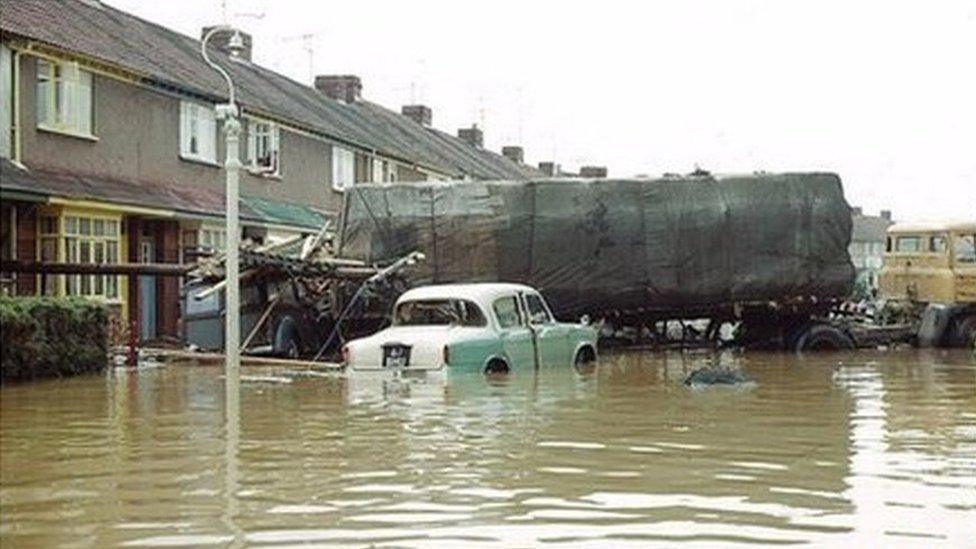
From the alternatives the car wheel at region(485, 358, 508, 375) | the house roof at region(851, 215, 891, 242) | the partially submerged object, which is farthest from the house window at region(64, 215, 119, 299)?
the house roof at region(851, 215, 891, 242)

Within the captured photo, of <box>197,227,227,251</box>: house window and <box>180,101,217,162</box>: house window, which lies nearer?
<box>197,227,227,251</box>: house window

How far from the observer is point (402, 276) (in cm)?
2472

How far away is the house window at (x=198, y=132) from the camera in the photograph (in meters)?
30.2

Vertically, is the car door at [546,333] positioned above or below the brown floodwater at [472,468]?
above

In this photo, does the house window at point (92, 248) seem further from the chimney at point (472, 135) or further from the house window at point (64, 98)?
the chimney at point (472, 135)

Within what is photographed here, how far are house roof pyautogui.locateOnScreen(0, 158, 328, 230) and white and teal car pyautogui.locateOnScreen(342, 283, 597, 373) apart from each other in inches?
211

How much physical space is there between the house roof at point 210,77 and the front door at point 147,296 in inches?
133

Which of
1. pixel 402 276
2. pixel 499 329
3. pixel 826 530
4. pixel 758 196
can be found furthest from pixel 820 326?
pixel 826 530

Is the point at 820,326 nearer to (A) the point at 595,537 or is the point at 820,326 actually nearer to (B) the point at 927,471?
(B) the point at 927,471

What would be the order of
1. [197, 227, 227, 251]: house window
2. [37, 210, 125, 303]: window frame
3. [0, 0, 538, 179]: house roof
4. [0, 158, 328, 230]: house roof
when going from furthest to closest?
[197, 227, 227, 251]: house window < [0, 0, 538, 179]: house roof < [0, 158, 328, 230]: house roof < [37, 210, 125, 303]: window frame

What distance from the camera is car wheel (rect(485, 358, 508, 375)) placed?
17.2 metres

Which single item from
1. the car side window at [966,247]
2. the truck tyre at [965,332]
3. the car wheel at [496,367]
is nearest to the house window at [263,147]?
the car side window at [966,247]

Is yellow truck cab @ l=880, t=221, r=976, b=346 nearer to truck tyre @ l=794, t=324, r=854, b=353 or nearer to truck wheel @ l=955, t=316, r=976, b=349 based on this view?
truck wheel @ l=955, t=316, r=976, b=349

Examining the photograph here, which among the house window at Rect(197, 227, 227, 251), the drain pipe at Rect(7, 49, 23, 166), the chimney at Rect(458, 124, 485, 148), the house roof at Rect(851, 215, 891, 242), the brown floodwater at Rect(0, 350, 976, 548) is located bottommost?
the brown floodwater at Rect(0, 350, 976, 548)
